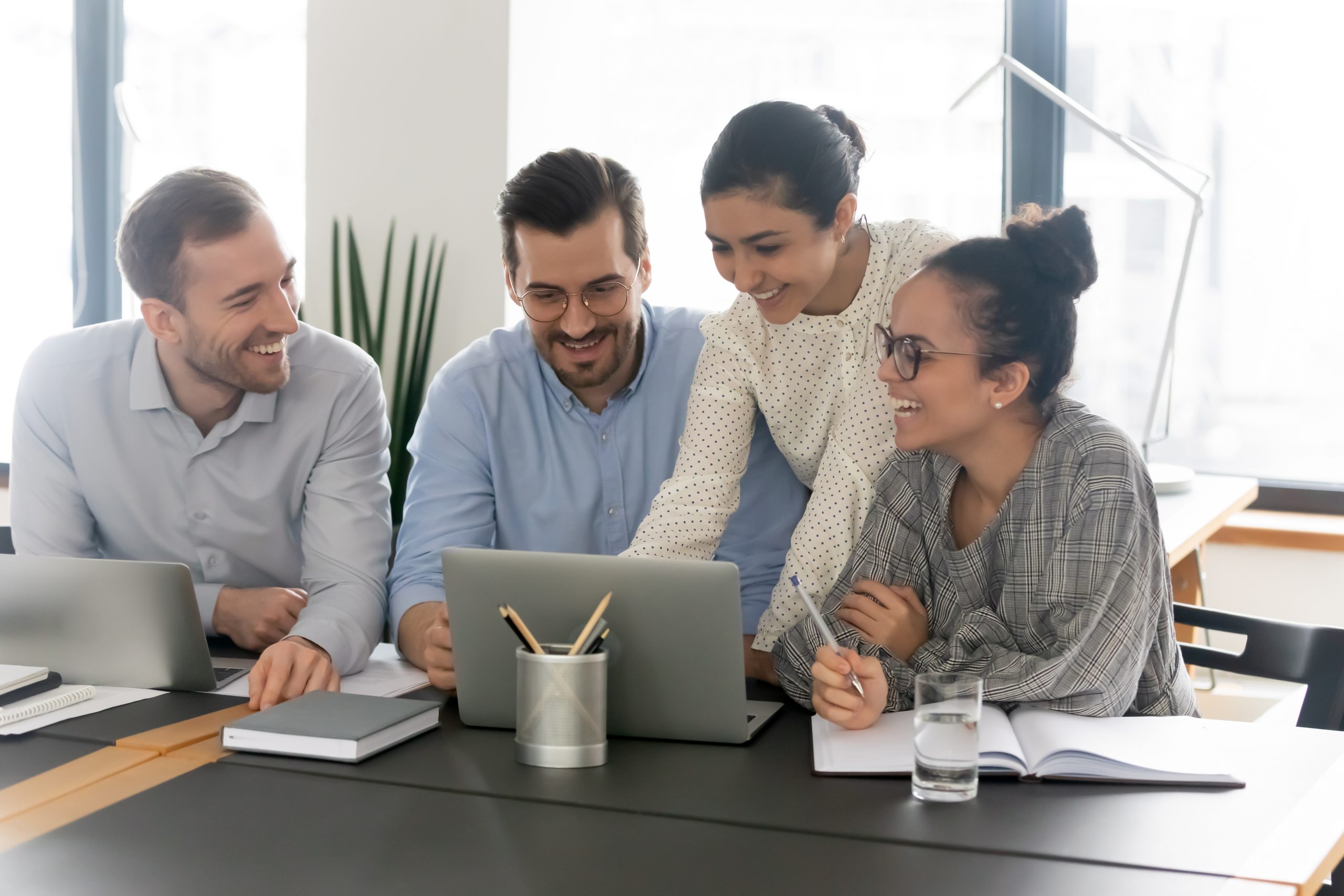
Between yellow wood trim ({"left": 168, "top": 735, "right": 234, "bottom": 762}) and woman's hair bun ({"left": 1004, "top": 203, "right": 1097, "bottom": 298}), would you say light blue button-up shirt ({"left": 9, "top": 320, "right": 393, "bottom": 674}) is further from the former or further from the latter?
woman's hair bun ({"left": 1004, "top": 203, "right": 1097, "bottom": 298})

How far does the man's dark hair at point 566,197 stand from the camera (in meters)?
1.95

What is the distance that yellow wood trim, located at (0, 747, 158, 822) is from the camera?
3.83 feet

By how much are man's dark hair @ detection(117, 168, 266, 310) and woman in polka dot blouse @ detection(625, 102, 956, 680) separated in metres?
0.81

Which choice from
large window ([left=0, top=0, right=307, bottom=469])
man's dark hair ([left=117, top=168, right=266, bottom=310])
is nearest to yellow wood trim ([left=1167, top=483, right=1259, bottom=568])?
man's dark hair ([left=117, top=168, right=266, bottom=310])


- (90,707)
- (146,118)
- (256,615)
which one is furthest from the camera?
(146,118)

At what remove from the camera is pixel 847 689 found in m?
1.36

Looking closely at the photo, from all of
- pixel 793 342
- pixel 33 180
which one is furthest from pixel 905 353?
pixel 33 180

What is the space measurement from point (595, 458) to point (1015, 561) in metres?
0.85

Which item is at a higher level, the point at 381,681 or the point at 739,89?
the point at 739,89

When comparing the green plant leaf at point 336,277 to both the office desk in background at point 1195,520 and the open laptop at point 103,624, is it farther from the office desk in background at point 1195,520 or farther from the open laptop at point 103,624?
the office desk in background at point 1195,520

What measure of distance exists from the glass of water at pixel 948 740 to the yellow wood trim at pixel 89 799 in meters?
0.76

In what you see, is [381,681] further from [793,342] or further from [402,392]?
[402,392]

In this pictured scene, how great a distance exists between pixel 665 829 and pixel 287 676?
0.65 metres

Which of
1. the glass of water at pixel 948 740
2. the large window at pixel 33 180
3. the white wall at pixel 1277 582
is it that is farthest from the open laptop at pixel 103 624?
the large window at pixel 33 180
